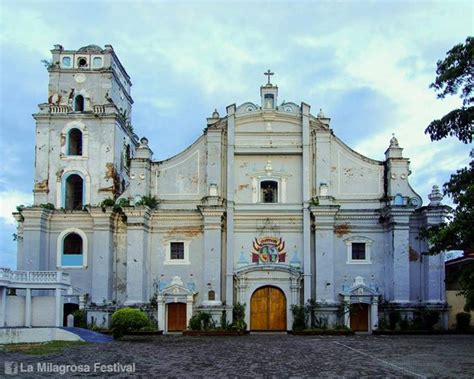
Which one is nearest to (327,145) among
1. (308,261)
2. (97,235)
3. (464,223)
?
(308,261)

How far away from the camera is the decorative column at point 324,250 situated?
33062 millimetres

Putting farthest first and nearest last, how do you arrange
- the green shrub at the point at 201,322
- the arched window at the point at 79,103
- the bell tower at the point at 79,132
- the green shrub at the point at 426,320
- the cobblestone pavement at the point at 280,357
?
the arched window at the point at 79,103 → the bell tower at the point at 79,132 → the green shrub at the point at 426,320 → the green shrub at the point at 201,322 → the cobblestone pavement at the point at 280,357

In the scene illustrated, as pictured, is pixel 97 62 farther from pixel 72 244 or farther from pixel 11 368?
pixel 11 368

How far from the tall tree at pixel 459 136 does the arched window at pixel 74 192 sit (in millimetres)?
19496

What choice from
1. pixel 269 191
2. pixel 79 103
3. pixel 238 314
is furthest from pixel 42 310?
pixel 269 191

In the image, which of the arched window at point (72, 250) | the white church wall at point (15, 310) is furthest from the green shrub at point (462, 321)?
the white church wall at point (15, 310)

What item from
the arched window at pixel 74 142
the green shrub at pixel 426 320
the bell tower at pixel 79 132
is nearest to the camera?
the green shrub at pixel 426 320

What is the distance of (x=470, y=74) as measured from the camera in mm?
21641

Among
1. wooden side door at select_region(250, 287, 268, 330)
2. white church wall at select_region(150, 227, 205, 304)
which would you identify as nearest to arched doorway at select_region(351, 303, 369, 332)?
wooden side door at select_region(250, 287, 268, 330)

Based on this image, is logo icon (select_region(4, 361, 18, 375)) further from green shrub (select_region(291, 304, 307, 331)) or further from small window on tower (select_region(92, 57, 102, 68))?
small window on tower (select_region(92, 57, 102, 68))

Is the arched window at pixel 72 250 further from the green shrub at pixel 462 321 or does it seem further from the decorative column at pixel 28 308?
the green shrub at pixel 462 321

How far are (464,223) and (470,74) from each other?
475cm

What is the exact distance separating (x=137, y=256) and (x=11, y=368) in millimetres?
16491

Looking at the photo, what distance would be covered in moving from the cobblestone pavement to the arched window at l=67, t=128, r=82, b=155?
12408 mm
